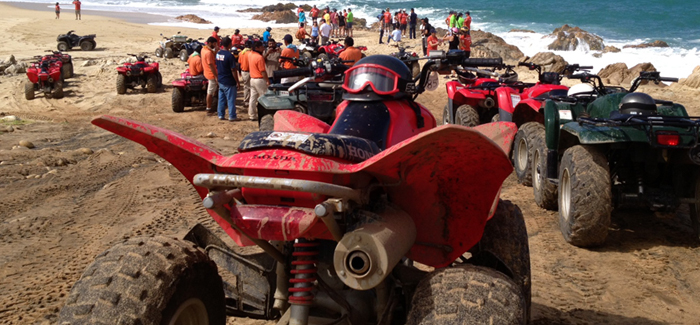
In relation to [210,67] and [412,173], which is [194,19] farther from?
[412,173]

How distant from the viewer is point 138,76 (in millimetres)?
17781

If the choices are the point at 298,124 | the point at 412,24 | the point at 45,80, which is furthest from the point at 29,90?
the point at 412,24

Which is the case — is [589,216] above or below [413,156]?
below

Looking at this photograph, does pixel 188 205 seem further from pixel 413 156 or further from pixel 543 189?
pixel 413 156

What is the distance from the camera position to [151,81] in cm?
1789

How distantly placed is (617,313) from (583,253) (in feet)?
4.36

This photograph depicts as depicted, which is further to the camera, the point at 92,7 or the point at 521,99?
the point at 92,7

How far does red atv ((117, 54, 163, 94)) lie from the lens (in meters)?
17.5

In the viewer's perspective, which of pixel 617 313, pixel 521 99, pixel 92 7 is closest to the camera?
pixel 617 313

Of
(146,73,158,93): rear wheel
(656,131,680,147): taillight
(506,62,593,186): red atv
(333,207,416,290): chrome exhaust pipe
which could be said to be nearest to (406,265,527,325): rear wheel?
(333,207,416,290): chrome exhaust pipe

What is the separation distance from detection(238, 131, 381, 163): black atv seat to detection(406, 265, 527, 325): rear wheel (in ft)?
2.05

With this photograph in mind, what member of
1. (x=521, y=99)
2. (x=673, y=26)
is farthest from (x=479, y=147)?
(x=673, y=26)

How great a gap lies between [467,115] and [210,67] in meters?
6.62

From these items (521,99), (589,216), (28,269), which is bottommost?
(28,269)
